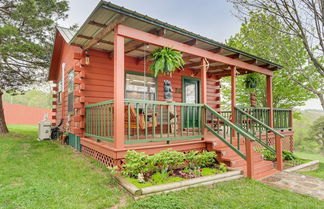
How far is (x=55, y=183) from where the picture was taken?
3.34 metres

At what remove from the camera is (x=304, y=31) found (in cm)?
759

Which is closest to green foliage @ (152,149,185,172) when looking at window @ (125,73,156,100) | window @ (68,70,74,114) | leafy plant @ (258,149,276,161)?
window @ (125,73,156,100)

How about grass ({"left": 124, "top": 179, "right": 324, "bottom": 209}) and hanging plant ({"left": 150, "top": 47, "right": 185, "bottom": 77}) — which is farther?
hanging plant ({"left": 150, "top": 47, "right": 185, "bottom": 77})

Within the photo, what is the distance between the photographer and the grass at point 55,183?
270 cm

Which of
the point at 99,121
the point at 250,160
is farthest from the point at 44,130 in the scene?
the point at 250,160

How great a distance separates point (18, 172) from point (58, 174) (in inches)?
31.7

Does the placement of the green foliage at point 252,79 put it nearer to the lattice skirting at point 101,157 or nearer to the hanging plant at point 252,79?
the hanging plant at point 252,79

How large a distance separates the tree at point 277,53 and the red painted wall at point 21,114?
20.0 metres

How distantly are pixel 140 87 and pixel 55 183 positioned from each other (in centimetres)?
427

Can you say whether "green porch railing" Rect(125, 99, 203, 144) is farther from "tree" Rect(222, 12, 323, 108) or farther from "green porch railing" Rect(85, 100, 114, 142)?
"tree" Rect(222, 12, 323, 108)

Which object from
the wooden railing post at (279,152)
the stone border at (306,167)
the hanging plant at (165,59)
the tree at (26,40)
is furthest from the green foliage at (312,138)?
the tree at (26,40)

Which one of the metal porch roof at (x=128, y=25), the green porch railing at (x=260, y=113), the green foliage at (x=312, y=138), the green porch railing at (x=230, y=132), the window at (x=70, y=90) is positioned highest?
the metal porch roof at (x=128, y=25)

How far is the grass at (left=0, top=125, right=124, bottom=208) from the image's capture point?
2.70 metres

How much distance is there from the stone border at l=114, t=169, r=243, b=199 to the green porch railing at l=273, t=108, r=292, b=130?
16.1 feet
